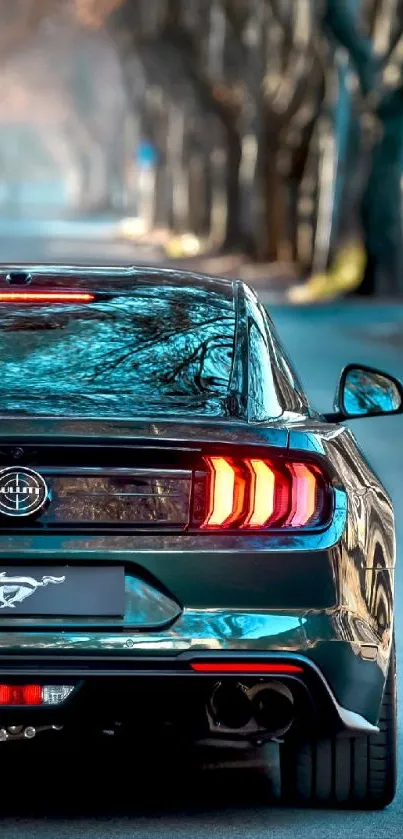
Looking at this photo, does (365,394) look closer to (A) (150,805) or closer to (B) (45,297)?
(B) (45,297)

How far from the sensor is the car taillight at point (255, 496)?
17.6ft

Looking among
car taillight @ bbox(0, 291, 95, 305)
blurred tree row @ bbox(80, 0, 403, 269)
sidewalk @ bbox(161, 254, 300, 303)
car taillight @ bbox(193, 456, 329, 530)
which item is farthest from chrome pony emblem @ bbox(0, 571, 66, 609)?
sidewalk @ bbox(161, 254, 300, 303)

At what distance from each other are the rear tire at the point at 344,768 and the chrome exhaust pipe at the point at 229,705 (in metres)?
0.27

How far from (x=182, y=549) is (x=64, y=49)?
85.0 metres

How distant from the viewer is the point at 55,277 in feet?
22.0

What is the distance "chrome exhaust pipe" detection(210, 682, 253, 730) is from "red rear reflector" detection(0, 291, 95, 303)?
1.42 metres

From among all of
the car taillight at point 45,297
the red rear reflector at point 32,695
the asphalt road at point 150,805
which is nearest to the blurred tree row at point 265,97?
the car taillight at point 45,297

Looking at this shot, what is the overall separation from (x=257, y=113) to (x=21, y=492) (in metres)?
42.3

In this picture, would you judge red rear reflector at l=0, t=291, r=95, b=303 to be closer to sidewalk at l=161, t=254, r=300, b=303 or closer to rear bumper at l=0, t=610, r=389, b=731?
rear bumper at l=0, t=610, r=389, b=731

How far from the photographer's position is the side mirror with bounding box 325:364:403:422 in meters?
6.76

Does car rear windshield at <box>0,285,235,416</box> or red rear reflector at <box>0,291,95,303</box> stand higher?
red rear reflector at <box>0,291,95,303</box>

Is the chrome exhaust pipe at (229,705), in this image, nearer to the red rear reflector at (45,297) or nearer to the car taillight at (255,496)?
the car taillight at (255,496)

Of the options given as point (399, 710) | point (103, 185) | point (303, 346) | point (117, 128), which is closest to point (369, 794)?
point (399, 710)

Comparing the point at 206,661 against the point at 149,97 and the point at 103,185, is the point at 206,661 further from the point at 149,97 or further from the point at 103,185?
the point at 103,185
